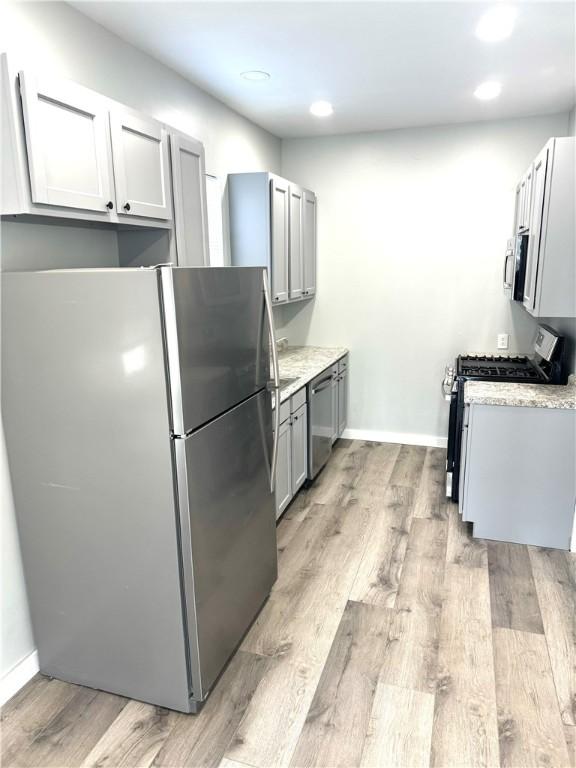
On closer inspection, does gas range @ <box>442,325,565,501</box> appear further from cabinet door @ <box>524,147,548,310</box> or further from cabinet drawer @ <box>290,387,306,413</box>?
cabinet drawer @ <box>290,387,306,413</box>

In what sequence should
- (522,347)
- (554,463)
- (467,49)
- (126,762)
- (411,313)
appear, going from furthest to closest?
(411,313), (522,347), (554,463), (467,49), (126,762)

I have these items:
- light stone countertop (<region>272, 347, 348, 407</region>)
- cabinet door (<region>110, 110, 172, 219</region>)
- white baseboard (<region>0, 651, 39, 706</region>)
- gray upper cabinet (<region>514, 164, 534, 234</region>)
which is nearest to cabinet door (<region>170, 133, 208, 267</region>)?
cabinet door (<region>110, 110, 172, 219</region>)

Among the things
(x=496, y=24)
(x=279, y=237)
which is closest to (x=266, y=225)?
(x=279, y=237)

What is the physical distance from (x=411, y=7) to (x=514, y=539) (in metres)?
2.80

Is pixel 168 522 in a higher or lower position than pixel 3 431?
lower

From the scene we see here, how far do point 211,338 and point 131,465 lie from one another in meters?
0.53

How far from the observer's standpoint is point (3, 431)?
1.97 meters

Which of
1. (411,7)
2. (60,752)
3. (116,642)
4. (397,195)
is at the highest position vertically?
(411,7)

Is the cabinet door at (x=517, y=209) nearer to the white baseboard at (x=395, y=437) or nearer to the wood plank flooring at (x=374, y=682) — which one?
the white baseboard at (x=395, y=437)

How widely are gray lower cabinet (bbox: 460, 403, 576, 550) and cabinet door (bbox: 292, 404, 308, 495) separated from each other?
1.05m

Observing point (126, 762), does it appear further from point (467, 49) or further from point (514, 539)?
point (467, 49)

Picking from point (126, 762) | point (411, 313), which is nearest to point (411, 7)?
point (411, 313)

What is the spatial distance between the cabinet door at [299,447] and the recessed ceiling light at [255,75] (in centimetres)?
199

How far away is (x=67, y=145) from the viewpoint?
5.99 feet
